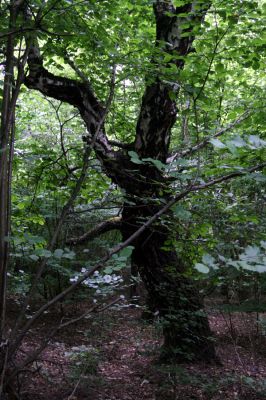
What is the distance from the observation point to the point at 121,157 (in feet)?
14.0

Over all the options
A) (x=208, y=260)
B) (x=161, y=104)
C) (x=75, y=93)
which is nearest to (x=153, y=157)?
(x=161, y=104)

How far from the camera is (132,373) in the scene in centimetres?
446

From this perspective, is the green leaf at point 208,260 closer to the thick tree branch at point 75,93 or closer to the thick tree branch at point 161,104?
the thick tree branch at point 161,104

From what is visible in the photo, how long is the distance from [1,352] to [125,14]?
11.3 feet

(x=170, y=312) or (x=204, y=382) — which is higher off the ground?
(x=170, y=312)

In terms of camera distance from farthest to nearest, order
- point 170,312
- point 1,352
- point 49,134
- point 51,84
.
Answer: point 49,134, point 51,84, point 170,312, point 1,352

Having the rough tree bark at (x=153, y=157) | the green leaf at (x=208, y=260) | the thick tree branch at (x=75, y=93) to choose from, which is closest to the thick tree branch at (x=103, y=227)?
the rough tree bark at (x=153, y=157)

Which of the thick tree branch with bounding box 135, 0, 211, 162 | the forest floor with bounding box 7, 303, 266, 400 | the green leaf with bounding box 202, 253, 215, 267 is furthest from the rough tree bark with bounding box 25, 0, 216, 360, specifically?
the green leaf with bounding box 202, 253, 215, 267

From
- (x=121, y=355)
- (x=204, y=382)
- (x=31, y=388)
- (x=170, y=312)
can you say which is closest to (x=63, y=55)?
(x=170, y=312)

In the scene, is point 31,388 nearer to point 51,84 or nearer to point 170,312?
point 170,312

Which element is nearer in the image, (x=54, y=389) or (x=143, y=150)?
(x=54, y=389)

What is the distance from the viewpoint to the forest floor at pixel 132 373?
351cm

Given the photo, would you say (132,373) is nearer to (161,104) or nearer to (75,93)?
(161,104)

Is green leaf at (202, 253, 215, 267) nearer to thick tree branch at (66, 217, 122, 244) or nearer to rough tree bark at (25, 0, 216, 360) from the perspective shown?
rough tree bark at (25, 0, 216, 360)
